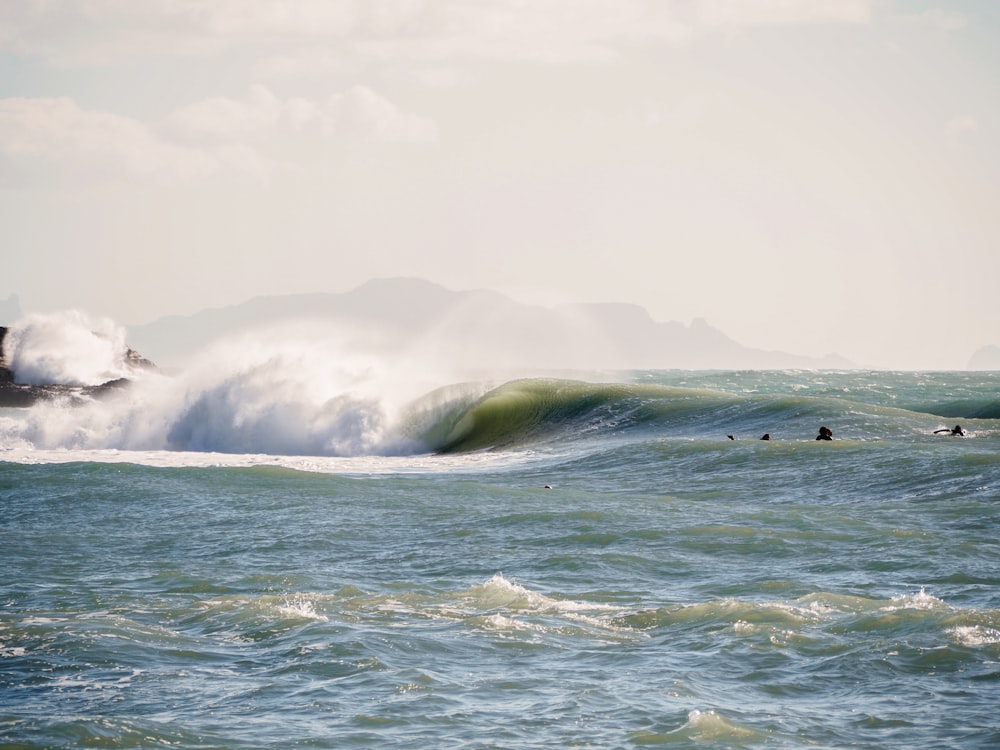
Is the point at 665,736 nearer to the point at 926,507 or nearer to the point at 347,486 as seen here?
the point at 926,507

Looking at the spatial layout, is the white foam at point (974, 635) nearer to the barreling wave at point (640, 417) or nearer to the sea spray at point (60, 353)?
the barreling wave at point (640, 417)

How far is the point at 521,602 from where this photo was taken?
10.7 meters

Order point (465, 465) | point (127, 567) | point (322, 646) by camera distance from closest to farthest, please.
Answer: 1. point (322, 646)
2. point (127, 567)
3. point (465, 465)

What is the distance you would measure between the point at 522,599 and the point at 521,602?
0.11 m

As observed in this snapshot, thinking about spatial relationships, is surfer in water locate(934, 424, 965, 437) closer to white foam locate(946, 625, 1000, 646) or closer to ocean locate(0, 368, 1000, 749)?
ocean locate(0, 368, 1000, 749)

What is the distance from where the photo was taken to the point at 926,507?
53.4 ft

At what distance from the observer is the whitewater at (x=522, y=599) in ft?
23.9

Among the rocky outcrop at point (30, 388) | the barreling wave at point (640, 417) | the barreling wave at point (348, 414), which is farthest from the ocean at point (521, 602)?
the rocky outcrop at point (30, 388)

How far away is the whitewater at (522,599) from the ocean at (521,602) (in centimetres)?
4

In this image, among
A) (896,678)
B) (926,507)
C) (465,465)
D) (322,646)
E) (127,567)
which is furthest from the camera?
(465,465)

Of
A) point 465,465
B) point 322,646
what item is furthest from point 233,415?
point 322,646

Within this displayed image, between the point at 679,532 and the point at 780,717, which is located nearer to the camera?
the point at 780,717

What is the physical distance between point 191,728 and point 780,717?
3849mm

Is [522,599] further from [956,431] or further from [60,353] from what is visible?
[60,353]
